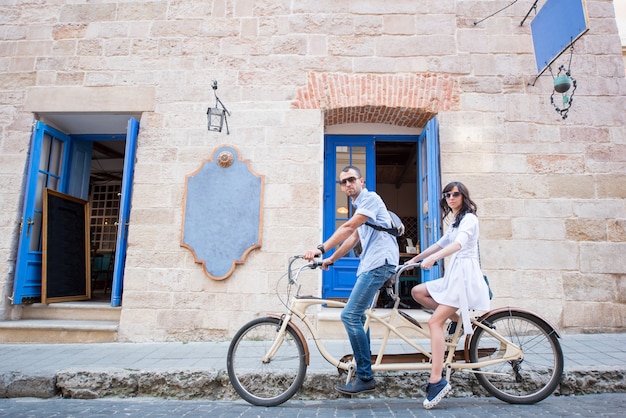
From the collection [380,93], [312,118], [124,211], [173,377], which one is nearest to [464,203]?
[380,93]

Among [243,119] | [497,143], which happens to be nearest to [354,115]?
[243,119]

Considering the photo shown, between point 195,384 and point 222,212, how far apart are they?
222cm

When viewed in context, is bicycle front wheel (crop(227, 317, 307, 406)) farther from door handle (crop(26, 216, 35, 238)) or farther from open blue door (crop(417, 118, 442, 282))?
door handle (crop(26, 216, 35, 238))

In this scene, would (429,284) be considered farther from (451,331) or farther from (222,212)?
(222,212)

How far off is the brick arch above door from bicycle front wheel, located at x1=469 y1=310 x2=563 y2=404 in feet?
10.0

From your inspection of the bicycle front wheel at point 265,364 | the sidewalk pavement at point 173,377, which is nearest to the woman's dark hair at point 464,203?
the sidewalk pavement at point 173,377

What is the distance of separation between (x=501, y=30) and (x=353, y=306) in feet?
14.9

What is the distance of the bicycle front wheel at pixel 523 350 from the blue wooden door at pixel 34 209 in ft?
17.8

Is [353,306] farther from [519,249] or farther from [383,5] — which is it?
[383,5]

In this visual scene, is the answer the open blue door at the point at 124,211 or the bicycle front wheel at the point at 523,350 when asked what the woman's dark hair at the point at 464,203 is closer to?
the bicycle front wheel at the point at 523,350

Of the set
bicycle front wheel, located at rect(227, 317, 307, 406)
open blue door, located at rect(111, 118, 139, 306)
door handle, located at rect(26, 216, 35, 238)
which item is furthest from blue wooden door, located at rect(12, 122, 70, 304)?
bicycle front wheel, located at rect(227, 317, 307, 406)

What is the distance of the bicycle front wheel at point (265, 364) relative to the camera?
3.06 meters

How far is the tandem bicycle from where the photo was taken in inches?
120

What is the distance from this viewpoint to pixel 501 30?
548 centimetres
